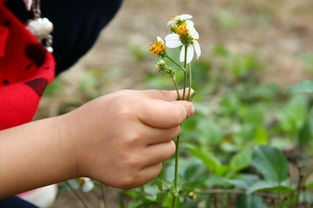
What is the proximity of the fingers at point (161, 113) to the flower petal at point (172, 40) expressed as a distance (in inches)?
2.9

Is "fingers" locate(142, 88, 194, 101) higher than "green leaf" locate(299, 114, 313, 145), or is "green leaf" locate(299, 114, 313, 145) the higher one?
"fingers" locate(142, 88, 194, 101)

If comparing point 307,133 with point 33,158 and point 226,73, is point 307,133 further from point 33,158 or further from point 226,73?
point 33,158

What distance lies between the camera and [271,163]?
93cm

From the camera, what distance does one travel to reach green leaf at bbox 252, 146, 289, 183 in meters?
→ 0.92

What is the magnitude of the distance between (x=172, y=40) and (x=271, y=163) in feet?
1.31

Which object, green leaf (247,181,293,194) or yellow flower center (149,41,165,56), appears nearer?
yellow flower center (149,41,165,56)

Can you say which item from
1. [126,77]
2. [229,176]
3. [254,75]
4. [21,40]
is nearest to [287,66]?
[254,75]

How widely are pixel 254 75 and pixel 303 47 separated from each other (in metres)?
0.35

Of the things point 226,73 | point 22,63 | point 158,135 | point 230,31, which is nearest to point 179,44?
point 158,135

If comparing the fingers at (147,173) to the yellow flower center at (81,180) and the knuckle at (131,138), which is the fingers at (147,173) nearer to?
the knuckle at (131,138)

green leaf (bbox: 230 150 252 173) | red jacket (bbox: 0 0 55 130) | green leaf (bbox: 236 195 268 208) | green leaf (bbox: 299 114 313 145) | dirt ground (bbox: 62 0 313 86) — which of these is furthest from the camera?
dirt ground (bbox: 62 0 313 86)

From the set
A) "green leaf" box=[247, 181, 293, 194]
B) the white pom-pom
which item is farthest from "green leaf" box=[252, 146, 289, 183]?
the white pom-pom

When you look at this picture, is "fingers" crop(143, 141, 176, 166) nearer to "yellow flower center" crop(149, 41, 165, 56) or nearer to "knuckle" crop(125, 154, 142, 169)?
"knuckle" crop(125, 154, 142, 169)

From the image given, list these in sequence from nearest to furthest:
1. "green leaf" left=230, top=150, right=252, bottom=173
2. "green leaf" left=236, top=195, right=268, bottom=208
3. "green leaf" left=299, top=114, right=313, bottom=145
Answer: "green leaf" left=236, top=195, right=268, bottom=208 < "green leaf" left=230, top=150, right=252, bottom=173 < "green leaf" left=299, top=114, right=313, bottom=145
